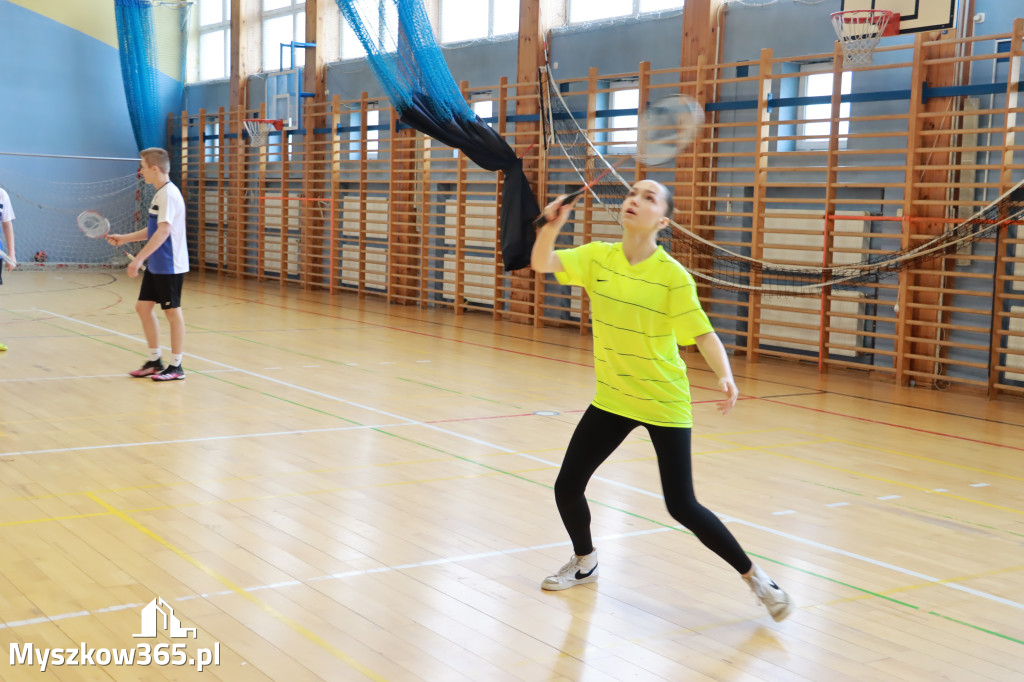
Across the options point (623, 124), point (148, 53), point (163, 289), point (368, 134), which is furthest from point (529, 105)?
point (148, 53)

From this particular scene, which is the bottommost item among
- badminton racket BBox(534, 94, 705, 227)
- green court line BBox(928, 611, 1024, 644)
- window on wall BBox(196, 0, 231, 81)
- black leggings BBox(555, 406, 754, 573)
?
green court line BBox(928, 611, 1024, 644)

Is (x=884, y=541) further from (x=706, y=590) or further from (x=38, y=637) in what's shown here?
(x=38, y=637)

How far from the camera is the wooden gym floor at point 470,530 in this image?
2.90 meters

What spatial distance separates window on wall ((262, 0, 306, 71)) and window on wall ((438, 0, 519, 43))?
3.28 metres

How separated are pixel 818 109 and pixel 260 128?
9.47 m

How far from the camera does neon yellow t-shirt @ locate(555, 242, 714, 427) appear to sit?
9.87 feet

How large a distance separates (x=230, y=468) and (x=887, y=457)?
3.51 metres

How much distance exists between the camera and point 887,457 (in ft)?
18.7

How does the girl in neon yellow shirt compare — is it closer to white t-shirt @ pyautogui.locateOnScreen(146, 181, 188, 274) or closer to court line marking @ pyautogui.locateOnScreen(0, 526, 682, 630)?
court line marking @ pyautogui.locateOnScreen(0, 526, 682, 630)

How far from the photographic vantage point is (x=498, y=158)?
973 cm

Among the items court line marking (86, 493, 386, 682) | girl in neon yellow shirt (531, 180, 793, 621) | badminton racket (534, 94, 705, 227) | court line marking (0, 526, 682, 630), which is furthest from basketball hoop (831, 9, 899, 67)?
court line marking (86, 493, 386, 682)

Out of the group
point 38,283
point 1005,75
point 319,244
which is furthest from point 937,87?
point 38,283

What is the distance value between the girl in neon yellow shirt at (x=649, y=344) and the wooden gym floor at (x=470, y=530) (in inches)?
15.1

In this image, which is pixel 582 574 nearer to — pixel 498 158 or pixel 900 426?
pixel 900 426
